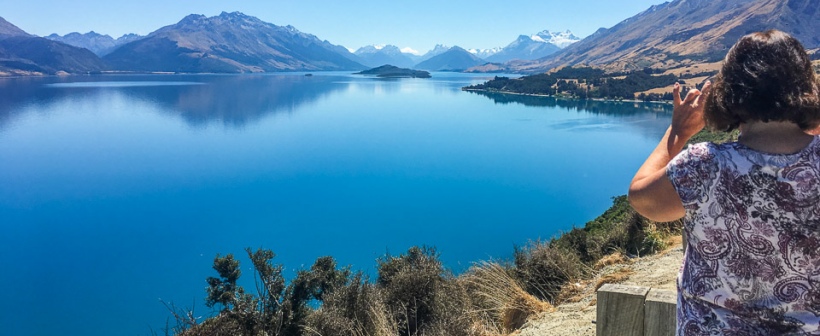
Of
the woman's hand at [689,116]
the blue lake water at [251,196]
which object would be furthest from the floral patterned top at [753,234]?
the blue lake water at [251,196]

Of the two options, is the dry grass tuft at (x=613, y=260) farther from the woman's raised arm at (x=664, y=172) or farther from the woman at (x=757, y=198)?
the woman at (x=757, y=198)

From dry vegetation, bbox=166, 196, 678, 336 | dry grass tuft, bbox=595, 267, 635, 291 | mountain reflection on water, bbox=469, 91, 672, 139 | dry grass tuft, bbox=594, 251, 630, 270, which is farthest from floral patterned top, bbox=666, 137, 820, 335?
mountain reflection on water, bbox=469, 91, 672, 139

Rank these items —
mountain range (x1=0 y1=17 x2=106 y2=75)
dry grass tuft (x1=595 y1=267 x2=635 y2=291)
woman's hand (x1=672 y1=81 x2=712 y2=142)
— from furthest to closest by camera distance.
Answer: mountain range (x1=0 y1=17 x2=106 y2=75) < dry grass tuft (x1=595 y1=267 x2=635 y2=291) < woman's hand (x1=672 y1=81 x2=712 y2=142)

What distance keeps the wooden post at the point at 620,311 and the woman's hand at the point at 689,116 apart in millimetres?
476

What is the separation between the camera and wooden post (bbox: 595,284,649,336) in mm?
1439

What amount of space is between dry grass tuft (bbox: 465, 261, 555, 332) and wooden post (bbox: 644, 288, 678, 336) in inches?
113

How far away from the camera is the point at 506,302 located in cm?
451

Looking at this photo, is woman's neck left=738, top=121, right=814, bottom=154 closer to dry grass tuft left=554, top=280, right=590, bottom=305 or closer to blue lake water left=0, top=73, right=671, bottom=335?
dry grass tuft left=554, top=280, right=590, bottom=305

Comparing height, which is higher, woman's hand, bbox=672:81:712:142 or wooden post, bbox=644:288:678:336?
woman's hand, bbox=672:81:712:142

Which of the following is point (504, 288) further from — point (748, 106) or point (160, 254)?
point (160, 254)

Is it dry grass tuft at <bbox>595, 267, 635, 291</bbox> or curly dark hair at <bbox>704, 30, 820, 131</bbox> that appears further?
dry grass tuft at <bbox>595, 267, 635, 291</bbox>

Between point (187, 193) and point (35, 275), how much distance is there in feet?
27.1

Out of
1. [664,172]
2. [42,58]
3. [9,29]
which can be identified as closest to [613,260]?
[664,172]

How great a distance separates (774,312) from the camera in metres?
1.08
